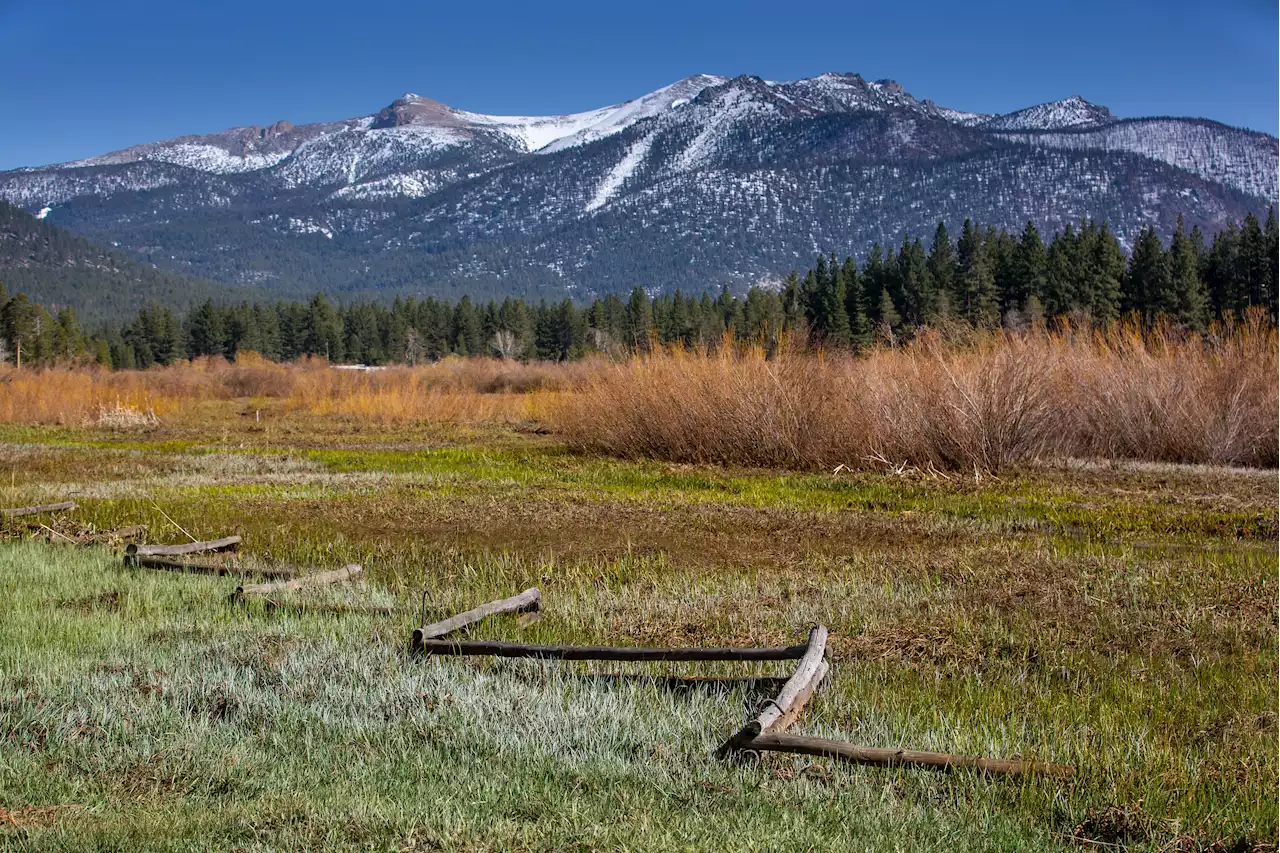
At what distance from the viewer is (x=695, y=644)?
25.7 feet

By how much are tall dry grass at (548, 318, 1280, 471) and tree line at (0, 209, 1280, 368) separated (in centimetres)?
165

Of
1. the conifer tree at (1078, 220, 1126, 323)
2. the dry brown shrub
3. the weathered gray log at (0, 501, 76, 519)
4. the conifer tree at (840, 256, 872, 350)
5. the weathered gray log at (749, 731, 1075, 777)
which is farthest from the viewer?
the conifer tree at (840, 256, 872, 350)

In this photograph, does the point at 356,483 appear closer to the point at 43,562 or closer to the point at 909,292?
the point at 43,562

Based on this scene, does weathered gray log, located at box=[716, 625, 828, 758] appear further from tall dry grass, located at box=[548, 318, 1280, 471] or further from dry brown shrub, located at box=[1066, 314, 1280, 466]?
dry brown shrub, located at box=[1066, 314, 1280, 466]

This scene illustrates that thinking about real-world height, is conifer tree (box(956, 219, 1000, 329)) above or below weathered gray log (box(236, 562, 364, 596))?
above

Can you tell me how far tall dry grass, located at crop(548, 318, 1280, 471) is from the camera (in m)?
19.8

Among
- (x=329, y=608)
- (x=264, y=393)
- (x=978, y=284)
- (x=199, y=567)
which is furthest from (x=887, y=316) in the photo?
(x=329, y=608)

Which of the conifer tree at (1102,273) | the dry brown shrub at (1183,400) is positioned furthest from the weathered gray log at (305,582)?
the conifer tree at (1102,273)

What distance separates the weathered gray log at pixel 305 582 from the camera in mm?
9047

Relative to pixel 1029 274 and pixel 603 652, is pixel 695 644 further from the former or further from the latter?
pixel 1029 274

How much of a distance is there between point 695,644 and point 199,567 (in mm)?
5574

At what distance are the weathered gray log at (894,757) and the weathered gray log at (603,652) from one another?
1.28 meters

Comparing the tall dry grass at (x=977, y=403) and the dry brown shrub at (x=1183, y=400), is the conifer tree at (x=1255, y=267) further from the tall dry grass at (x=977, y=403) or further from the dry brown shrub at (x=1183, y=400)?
the dry brown shrub at (x=1183, y=400)

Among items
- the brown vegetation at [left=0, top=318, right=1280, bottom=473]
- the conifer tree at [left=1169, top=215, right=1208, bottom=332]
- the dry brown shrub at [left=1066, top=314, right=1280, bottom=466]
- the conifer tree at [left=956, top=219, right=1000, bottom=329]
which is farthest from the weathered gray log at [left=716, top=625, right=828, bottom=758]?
the conifer tree at [left=1169, top=215, right=1208, bottom=332]
